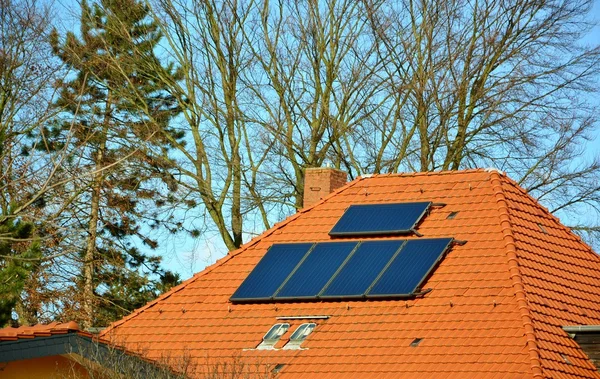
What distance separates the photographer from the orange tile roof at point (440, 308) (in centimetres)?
2081

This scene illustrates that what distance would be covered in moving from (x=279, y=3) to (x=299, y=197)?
243 inches

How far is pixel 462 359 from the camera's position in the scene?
2066 centimetres

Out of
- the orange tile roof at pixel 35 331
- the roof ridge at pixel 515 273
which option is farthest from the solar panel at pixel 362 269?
the orange tile roof at pixel 35 331

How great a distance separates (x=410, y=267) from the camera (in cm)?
2322

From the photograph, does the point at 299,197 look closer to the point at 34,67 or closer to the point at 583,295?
the point at 34,67

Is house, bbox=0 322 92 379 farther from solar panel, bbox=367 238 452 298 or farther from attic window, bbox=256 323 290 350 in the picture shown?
solar panel, bbox=367 238 452 298

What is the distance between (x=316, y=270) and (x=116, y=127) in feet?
52.9

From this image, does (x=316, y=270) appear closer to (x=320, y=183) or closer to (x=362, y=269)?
(x=362, y=269)

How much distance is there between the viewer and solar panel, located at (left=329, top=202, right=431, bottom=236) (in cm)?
2473

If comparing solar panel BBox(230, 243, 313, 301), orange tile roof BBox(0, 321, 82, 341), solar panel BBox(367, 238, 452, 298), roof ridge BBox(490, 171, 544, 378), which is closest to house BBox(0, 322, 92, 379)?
orange tile roof BBox(0, 321, 82, 341)

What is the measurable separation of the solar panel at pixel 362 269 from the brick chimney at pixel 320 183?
459 centimetres

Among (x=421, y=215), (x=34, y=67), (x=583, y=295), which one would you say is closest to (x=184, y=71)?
(x=34, y=67)

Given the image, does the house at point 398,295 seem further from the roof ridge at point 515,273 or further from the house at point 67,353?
the house at point 67,353

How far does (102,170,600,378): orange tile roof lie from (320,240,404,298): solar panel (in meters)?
0.26
